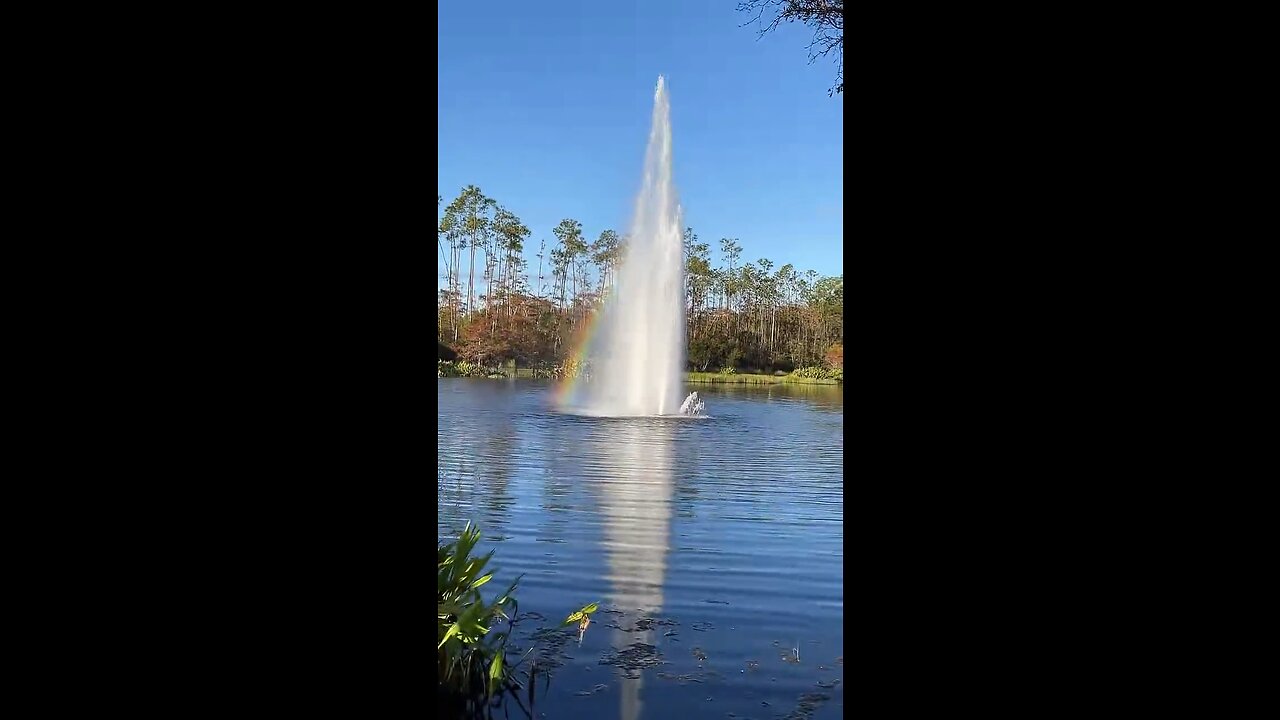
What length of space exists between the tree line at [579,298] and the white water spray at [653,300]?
8.04 metres

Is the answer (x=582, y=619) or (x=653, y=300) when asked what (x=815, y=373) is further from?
(x=582, y=619)

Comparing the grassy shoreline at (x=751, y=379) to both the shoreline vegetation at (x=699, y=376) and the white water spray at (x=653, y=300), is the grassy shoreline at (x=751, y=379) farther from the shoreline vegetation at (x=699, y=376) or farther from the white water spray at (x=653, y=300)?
the white water spray at (x=653, y=300)

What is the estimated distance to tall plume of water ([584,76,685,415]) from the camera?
11805 mm

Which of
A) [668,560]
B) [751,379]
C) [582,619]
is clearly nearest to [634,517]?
[668,560]

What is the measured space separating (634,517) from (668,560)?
1129mm

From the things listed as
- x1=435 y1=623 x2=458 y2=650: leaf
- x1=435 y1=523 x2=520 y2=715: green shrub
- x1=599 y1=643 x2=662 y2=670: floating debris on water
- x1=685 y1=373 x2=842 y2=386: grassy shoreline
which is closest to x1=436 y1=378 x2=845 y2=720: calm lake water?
x1=599 y1=643 x2=662 y2=670: floating debris on water

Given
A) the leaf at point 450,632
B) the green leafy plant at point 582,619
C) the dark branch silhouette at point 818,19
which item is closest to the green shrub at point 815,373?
the dark branch silhouette at point 818,19

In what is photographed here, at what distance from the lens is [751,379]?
2127cm

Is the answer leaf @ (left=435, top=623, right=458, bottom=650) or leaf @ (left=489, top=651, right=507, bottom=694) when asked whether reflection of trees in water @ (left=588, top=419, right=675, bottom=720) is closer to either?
leaf @ (left=489, top=651, right=507, bottom=694)

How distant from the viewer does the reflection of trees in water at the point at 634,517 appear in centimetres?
299
